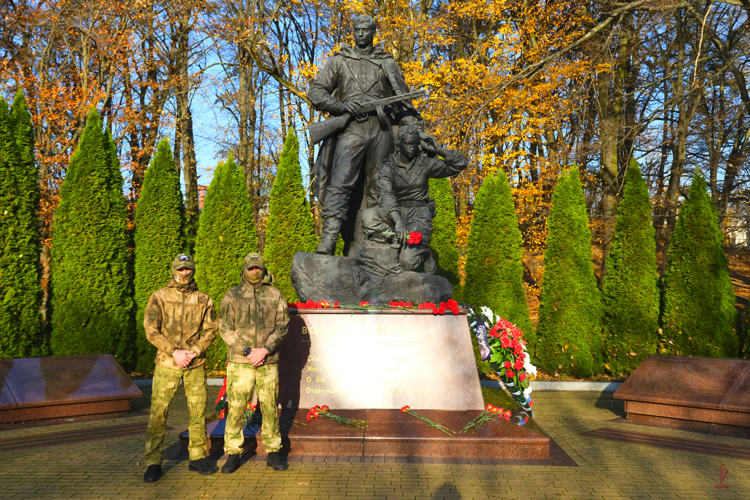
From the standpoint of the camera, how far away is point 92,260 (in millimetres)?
9656

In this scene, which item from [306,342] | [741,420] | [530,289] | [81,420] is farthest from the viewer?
[530,289]

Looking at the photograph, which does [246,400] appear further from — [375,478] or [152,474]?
[375,478]

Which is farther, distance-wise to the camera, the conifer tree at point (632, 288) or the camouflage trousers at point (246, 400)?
the conifer tree at point (632, 288)

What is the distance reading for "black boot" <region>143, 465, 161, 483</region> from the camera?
4.07 m

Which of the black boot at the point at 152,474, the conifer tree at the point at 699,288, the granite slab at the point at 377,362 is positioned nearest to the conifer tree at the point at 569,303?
the conifer tree at the point at 699,288

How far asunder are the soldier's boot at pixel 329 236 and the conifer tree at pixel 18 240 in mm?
5636

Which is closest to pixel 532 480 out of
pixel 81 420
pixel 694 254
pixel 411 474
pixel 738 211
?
pixel 411 474

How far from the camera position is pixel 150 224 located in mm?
10539

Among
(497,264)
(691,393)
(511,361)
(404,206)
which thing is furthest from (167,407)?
(497,264)

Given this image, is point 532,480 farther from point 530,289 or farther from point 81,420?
point 530,289

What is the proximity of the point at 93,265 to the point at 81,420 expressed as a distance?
3.89 meters

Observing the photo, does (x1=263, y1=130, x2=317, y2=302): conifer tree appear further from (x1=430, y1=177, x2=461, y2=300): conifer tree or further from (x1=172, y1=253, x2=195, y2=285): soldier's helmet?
(x1=172, y1=253, x2=195, y2=285): soldier's helmet

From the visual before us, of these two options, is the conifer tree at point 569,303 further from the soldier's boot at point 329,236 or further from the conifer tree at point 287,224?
the soldier's boot at point 329,236

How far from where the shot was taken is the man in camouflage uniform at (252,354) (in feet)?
13.9
